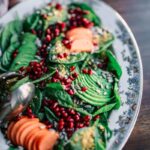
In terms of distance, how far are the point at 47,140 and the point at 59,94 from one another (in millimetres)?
200

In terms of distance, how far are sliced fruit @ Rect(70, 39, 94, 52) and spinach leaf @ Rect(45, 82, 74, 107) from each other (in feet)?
0.71

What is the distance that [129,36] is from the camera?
1.97 m

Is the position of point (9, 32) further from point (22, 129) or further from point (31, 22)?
point (22, 129)

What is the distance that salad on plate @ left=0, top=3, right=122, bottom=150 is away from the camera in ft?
5.51

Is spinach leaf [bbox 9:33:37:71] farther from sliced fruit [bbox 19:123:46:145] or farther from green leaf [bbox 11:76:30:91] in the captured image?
sliced fruit [bbox 19:123:46:145]

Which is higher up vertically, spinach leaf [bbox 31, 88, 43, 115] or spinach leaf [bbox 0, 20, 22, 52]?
spinach leaf [bbox 0, 20, 22, 52]

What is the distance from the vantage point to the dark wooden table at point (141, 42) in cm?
177

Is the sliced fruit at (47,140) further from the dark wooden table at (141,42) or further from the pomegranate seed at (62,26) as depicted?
the pomegranate seed at (62,26)

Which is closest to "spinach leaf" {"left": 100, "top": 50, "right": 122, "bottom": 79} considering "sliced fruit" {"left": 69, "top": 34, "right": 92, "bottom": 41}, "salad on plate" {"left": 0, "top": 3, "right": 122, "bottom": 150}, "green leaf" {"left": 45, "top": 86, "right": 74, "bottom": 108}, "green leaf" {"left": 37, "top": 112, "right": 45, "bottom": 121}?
"salad on plate" {"left": 0, "top": 3, "right": 122, "bottom": 150}

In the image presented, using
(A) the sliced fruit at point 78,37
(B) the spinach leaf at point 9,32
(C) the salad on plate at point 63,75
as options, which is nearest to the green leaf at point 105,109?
(C) the salad on plate at point 63,75

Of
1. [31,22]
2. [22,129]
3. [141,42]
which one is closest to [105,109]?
[22,129]

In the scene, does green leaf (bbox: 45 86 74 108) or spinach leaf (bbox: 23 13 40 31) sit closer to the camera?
green leaf (bbox: 45 86 74 108)

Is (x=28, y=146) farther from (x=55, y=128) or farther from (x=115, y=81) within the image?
(x=115, y=81)

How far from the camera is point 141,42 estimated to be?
6.68 ft
